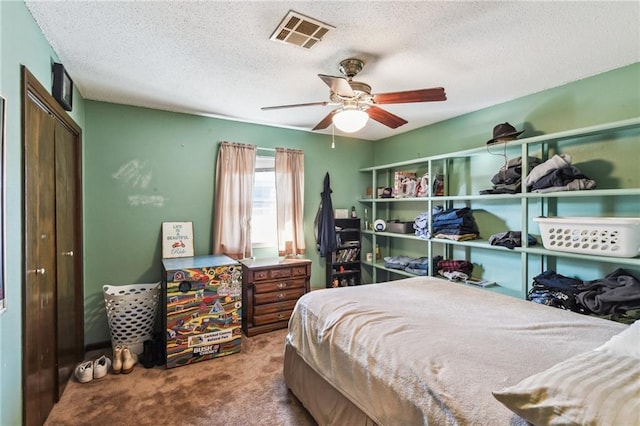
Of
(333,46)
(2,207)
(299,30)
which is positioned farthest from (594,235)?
(2,207)

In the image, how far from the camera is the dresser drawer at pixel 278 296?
10.8ft

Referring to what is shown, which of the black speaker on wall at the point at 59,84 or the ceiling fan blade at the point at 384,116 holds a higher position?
the black speaker on wall at the point at 59,84

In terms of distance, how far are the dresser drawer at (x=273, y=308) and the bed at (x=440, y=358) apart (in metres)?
1.13

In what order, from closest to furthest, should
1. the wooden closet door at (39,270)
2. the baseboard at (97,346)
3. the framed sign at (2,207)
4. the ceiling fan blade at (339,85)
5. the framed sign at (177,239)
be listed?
the framed sign at (2,207)
the wooden closet door at (39,270)
the ceiling fan blade at (339,85)
the baseboard at (97,346)
the framed sign at (177,239)

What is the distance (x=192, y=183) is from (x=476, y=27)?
118 inches

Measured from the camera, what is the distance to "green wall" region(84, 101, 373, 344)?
9.73ft

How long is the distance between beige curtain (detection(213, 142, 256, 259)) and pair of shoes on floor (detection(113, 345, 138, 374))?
1.24m

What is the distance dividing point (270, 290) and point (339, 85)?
2334 millimetres

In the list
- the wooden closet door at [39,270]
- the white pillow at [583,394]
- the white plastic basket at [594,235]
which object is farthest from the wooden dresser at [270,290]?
the white pillow at [583,394]

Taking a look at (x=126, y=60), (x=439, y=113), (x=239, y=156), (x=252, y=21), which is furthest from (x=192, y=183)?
(x=439, y=113)

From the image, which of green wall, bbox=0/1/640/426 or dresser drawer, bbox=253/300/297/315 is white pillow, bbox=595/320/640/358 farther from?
dresser drawer, bbox=253/300/297/315

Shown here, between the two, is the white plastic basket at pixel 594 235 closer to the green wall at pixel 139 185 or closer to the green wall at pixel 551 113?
the green wall at pixel 551 113

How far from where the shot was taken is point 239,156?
359 centimetres

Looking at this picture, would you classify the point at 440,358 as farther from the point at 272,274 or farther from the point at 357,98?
the point at 272,274
